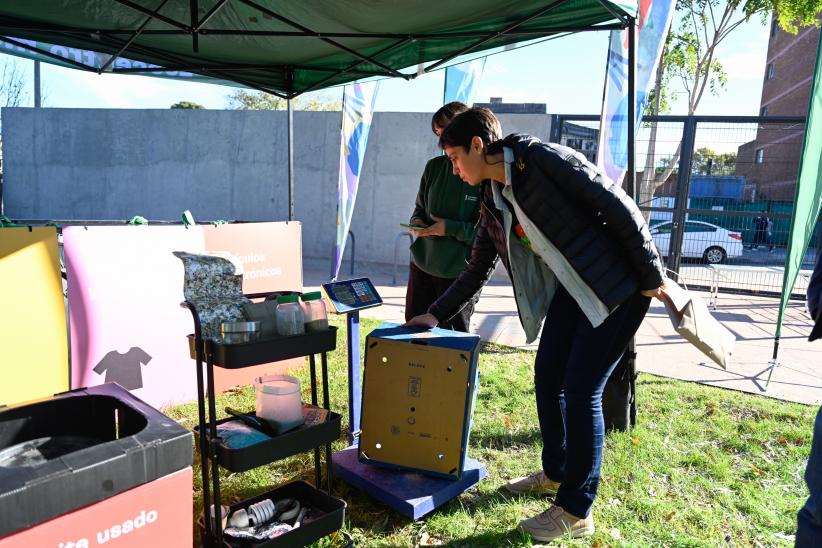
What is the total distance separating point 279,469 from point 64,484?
189 centimetres

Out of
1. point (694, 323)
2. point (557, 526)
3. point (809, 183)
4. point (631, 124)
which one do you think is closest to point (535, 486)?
point (557, 526)

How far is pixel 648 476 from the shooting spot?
119 inches

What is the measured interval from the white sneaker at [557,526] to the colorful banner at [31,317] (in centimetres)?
256

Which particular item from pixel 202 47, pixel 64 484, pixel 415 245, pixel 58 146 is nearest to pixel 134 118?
pixel 58 146

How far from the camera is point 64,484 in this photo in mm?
1220

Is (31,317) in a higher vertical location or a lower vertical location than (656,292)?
lower

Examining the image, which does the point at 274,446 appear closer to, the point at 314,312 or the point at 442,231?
the point at 314,312

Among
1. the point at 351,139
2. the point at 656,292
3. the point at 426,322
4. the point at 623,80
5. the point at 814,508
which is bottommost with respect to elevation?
the point at 814,508

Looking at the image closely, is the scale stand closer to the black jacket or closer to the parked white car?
the black jacket

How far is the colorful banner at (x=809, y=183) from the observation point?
12.7 ft

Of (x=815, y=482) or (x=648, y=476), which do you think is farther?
(x=648, y=476)

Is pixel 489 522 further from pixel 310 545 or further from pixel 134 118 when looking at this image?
pixel 134 118

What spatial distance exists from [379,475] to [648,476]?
1470mm

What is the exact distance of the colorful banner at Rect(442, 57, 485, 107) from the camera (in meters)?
5.91
